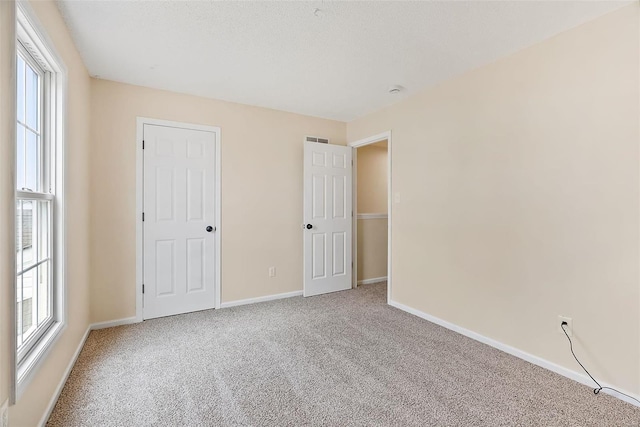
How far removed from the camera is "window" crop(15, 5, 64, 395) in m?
1.48

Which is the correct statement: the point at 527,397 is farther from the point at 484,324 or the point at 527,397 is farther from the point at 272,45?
the point at 272,45

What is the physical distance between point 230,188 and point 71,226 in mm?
1571

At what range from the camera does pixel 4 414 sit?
1.12 m

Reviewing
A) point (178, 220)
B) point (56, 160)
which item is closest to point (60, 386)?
point (56, 160)

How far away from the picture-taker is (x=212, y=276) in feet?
11.1

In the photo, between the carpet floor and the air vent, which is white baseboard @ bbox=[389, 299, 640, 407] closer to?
the carpet floor

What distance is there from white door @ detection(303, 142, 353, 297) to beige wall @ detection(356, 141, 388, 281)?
443 millimetres

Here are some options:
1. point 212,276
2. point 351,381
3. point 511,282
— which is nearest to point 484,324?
point 511,282

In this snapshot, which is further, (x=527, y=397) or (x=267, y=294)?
(x=267, y=294)

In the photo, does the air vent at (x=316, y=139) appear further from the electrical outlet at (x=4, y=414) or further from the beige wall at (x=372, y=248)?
the electrical outlet at (x=4, y=414)

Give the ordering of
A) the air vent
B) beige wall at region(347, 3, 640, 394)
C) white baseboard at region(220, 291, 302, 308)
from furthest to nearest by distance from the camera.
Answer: the air vent, white baseboard at region(220, 291, 302, 308), beige wall at region(347, 3, 640, 394)

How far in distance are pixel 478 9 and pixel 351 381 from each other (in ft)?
8.24

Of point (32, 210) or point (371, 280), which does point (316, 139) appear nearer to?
point (371, 280)

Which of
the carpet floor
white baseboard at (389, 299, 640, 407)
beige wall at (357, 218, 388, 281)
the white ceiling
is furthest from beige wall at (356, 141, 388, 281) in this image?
the white ceiling
